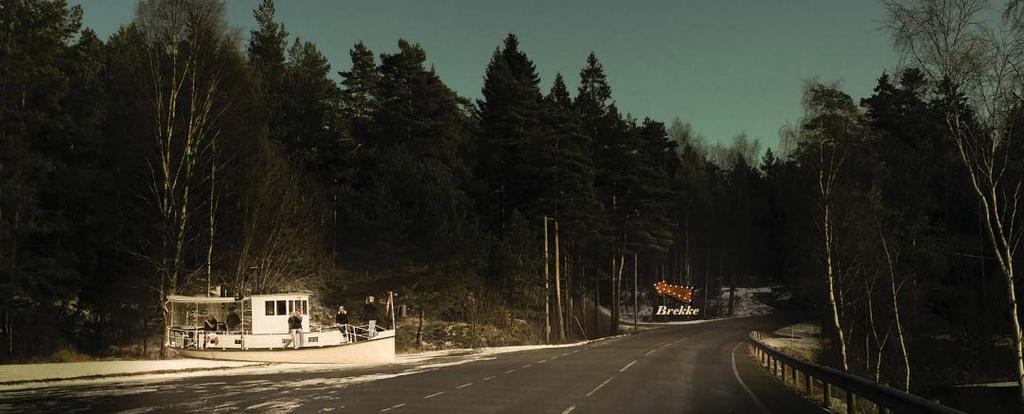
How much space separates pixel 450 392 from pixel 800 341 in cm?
5007

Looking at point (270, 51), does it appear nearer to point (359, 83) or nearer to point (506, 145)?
point (359, 83)

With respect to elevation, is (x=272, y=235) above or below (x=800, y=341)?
above

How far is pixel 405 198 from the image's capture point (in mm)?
45500

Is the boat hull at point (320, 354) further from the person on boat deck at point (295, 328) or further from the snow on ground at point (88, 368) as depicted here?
the snow on ground at point (88, 368)

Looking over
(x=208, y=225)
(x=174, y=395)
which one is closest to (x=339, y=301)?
(x=208, y=225)

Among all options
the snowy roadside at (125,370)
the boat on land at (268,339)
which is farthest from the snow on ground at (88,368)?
the boat on land at (268,339)

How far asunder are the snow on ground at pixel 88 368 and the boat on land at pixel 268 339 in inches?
87.9

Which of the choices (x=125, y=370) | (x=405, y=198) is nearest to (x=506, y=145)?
(x=405, y=198)

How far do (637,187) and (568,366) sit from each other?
151ft

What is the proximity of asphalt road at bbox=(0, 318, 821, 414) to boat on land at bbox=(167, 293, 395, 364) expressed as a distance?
3598 millimetres

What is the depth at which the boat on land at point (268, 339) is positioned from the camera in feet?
96.1

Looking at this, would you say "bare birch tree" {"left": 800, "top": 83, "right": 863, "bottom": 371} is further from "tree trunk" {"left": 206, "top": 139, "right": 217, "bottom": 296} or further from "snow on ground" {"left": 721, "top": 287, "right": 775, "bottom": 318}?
"snow on ground" {"left": 721, "top": 287, "right": 775, "bottom": 318}

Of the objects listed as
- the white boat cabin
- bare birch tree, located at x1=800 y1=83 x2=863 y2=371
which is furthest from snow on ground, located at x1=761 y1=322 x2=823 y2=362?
the white boat cabin

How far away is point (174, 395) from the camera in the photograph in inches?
686
